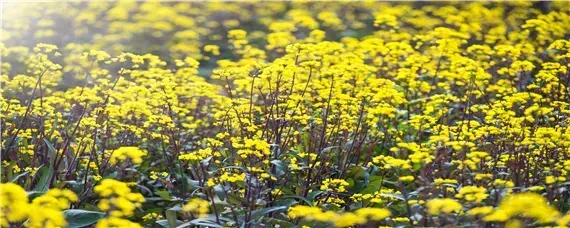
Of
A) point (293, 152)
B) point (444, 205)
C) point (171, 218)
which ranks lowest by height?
point (171, 218)

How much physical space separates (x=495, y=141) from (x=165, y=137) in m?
1.28

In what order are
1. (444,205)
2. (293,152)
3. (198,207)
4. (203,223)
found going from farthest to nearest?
(293,152) → (198,207) → (203,223) → (444,205)

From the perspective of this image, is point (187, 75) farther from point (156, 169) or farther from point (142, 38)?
point (142, 38)

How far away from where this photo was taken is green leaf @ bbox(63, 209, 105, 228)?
2680 mm

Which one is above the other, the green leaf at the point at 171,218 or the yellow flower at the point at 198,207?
the yellow flower at the point at 198,207

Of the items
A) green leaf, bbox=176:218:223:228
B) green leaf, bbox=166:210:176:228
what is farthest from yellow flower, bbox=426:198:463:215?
green leaf, bbox=166:210:176:228

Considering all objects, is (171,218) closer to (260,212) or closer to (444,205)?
(260,212)

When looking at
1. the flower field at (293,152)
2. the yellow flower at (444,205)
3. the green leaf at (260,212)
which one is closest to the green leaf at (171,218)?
the flower field at (293,152)

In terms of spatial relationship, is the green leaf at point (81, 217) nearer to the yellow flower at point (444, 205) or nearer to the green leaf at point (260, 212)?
the green leaf at point (260, 212)

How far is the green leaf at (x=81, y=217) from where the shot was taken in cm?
268

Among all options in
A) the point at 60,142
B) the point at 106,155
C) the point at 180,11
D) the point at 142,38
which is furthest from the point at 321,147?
the point at 180,11

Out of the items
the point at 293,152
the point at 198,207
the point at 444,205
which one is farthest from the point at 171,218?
the point at 444,205

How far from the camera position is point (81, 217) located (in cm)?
271

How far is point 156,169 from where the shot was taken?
12.5 feet
